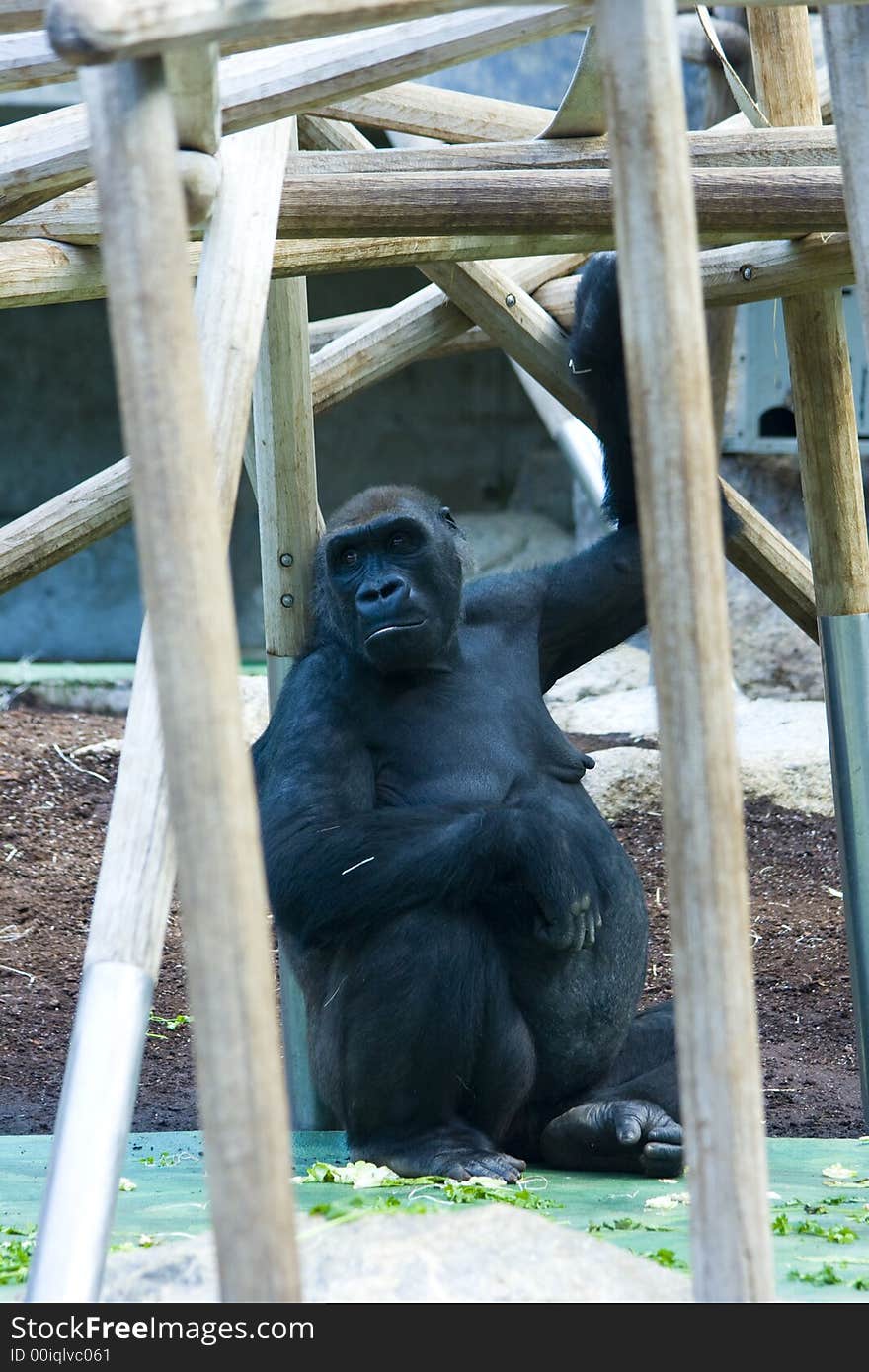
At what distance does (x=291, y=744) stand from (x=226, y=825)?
213cm

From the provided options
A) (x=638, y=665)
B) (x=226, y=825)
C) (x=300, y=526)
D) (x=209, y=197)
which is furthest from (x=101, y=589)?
(x=226, y=825)

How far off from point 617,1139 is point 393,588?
1375 millimetres

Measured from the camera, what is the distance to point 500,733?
4039mm

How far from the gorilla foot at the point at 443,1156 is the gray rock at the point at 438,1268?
0.98 m

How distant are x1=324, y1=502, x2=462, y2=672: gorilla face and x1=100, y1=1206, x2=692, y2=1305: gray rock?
5.06 feet

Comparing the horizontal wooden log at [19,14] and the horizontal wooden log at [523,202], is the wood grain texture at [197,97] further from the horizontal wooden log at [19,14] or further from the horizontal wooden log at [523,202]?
the horizontal wooden log at [523,202]

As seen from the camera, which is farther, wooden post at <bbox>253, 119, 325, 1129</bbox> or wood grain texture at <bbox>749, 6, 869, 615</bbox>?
wood grain texture at <bbox>749, 6, 869, 615</bbox>

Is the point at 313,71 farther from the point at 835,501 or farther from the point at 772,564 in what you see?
the point at 772,564

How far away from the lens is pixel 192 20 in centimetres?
173

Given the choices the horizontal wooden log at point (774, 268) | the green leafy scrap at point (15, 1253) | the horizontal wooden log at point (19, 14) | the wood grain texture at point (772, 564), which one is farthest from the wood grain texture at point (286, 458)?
the horizontal wooden log at point (19, 14)

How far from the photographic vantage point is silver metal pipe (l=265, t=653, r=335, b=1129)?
4.26 meters

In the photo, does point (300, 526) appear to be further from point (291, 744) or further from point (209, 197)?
point (209, 197)

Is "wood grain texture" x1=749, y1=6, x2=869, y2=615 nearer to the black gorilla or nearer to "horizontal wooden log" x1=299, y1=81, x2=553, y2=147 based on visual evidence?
the black gorilla

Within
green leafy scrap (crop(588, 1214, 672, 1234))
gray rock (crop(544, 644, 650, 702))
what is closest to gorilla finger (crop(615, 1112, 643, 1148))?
green leafy scrap (crop(588, 1214, 672, 1234))
